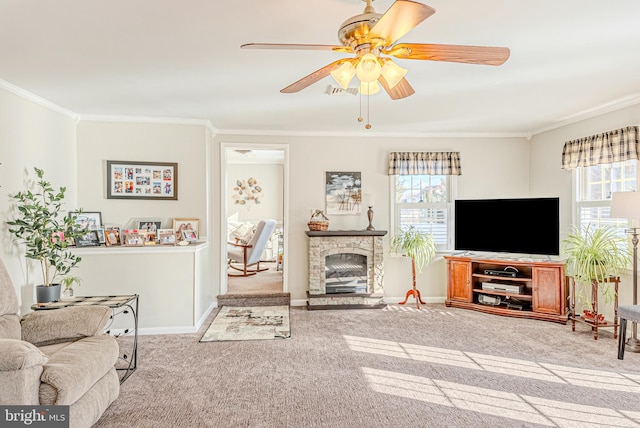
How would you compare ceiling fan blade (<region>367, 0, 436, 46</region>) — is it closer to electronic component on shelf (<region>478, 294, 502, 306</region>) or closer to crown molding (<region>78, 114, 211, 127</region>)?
crown molding (<region>78, 114, 211, 127</region>)

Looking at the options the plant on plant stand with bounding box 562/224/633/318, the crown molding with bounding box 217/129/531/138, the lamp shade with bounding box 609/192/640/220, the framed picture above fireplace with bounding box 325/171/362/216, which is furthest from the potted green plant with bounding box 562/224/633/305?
the framed picture above fireplace with bounding box 325/171/362/216

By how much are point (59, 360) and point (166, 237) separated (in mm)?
2236

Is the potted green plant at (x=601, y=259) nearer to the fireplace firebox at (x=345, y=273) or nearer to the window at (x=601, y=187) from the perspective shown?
the window at (x=601, y=187)

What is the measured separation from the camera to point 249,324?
4359 mm

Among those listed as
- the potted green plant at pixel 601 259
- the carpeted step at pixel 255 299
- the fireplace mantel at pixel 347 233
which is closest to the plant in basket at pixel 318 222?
the fireplace mantel at pixel 347 233

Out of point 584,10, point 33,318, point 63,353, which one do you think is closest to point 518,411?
point 584,10

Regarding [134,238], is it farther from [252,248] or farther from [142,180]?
[252,248]

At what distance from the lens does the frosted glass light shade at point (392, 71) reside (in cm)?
188

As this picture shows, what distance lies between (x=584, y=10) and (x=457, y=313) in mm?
3615

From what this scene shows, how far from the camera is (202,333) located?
407 cm

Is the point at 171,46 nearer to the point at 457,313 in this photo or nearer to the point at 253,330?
the point at 253,330

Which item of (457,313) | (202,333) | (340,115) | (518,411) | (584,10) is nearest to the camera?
(584,10)

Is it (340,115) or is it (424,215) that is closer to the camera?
(340,115)

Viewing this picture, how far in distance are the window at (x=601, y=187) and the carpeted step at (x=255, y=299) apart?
380 centimetres
